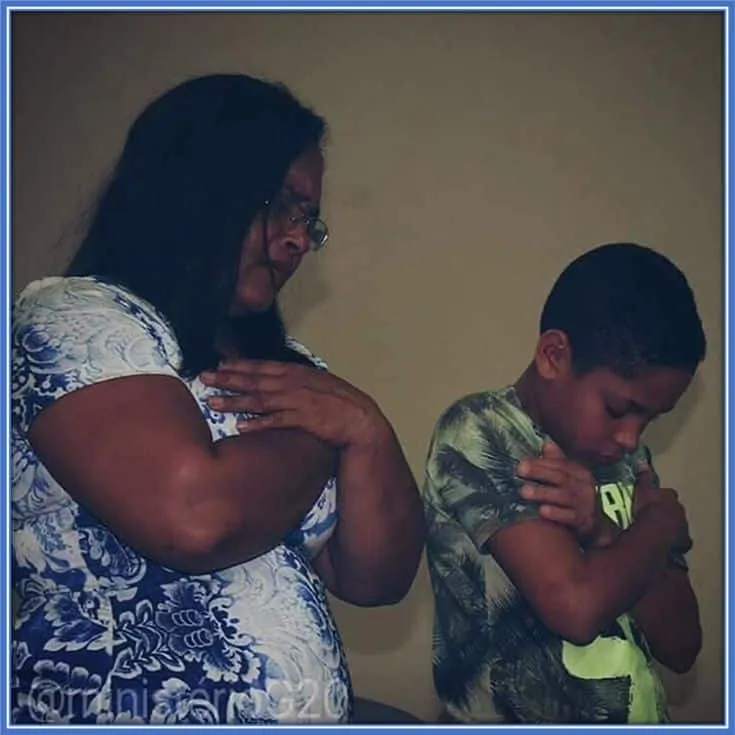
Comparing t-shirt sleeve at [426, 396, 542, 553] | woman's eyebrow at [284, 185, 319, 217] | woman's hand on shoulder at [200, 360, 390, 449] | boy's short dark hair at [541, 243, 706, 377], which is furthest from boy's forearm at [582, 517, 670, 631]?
woman's eyebrow at [284, 185, 319, 217]

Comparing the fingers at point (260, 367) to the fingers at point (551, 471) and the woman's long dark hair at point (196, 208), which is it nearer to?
the woman's long dark hair at point (196, 208)

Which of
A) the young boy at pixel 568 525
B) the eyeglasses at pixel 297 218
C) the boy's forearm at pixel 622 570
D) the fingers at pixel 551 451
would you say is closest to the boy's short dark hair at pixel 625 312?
the young boy at pixel 568 525

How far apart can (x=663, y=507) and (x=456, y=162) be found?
1.86ft

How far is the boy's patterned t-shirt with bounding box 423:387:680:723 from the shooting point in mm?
1468

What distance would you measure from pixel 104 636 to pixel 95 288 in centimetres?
40

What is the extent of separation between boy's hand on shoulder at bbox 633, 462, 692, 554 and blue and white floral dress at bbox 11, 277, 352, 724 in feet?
1.65

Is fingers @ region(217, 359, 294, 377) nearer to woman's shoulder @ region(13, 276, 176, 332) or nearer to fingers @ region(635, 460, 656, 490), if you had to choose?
woman's shoulder @ region(13, 276, 176, 332)

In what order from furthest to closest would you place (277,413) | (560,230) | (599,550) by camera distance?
(560,230)
(599,550)
(277,413)

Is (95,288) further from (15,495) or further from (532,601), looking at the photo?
(532,601)

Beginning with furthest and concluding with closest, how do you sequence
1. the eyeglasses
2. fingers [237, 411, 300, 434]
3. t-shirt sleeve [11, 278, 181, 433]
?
the eyeglasses → fingers [237, 411, 300, 434] → t-shirt sleeve [11, 278, 181, 433]

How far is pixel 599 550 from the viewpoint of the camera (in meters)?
1.46

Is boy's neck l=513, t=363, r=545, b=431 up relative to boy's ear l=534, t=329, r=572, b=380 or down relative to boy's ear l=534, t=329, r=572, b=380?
down

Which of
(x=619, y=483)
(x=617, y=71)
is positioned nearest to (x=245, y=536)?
(x=619, y=483)

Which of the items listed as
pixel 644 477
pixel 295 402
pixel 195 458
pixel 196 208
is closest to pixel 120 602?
pixel 195 458
